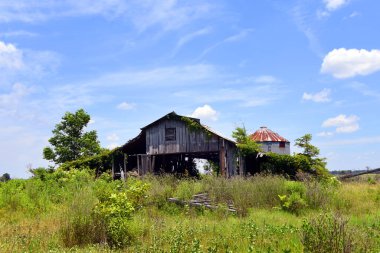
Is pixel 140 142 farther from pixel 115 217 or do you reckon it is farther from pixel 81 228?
pixel 115 217

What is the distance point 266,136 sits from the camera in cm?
4338

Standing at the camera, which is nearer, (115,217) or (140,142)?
(115,217)

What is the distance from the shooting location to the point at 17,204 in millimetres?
14438

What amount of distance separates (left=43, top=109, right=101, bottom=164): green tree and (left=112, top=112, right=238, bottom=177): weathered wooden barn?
12.8 metres

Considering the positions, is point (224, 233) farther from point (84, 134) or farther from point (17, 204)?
point (84, 134)

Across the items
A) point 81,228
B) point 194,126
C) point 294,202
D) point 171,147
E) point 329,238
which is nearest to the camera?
point 329,238

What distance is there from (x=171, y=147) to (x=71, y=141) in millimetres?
17310

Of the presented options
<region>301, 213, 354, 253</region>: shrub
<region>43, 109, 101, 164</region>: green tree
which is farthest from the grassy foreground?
<region>43, 109, 101, 164</region>: green tree

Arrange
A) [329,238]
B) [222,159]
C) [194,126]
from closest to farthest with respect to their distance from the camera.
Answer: [329,238] < [222,159] < [194,126]

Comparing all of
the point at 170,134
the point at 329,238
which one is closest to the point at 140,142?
the point at 170,134

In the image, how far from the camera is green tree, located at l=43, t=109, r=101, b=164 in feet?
130

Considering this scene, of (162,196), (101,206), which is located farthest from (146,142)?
(101,206)

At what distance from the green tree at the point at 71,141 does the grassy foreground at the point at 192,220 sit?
20772 mm

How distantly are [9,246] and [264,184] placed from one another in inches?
395
